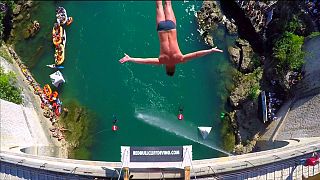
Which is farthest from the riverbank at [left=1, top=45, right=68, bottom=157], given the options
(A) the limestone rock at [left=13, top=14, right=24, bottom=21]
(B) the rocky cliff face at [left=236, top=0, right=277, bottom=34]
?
(B) the rocky cliff face at [left=236, top=0, right=277, bottom=34]

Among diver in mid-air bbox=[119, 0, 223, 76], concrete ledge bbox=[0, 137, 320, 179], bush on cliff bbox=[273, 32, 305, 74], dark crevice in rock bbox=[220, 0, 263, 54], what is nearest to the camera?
diver in mid-air bbox=[119, 0, 223, 76]

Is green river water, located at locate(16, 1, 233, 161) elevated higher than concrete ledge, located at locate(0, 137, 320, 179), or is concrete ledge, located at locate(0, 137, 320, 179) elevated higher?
green river water, located at locate(16, 1, 233, 161)

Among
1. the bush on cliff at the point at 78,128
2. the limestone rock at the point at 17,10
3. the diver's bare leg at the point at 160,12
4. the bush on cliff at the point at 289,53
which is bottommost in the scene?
the bush on cliff at the point at 78,128

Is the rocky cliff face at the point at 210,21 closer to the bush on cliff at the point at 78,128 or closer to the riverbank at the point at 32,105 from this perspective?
the bush on cliff at the point at 78,128

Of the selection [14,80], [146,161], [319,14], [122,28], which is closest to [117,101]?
[122,28]

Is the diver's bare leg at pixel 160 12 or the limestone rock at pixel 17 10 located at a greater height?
the limestone rock at pixel 17 10

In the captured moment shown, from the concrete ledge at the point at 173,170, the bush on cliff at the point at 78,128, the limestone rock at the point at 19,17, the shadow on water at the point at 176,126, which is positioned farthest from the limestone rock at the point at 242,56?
the limestone rock at the point at 19,17

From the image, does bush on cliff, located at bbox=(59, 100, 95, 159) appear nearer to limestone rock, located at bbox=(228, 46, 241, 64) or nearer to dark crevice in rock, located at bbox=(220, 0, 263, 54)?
limestone rock, located at bbox=(228, 46, 241, 64)

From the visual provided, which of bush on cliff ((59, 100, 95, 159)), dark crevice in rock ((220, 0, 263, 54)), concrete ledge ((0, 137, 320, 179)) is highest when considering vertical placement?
dark crevice in rock ((220, 0, 263, 54))
